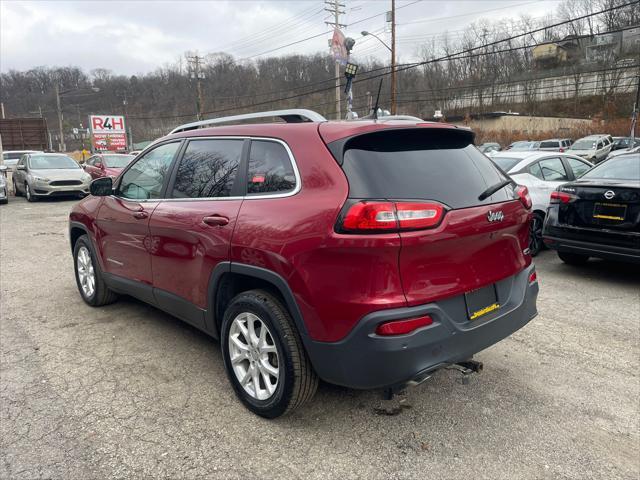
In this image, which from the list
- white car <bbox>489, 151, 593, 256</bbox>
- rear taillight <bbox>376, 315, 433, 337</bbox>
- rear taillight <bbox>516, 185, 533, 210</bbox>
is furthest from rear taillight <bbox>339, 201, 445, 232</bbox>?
white car <bbox>489, 151, 593, 256</bbox>

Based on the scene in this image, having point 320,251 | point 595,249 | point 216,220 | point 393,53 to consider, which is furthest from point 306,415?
point 393,53

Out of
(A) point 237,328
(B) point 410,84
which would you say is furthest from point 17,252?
(B) point 410,84

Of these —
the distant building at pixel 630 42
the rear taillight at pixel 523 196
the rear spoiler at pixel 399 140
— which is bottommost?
the rear taillight at pixel 523 196

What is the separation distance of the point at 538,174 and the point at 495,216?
545cm

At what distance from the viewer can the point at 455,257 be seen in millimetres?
2482

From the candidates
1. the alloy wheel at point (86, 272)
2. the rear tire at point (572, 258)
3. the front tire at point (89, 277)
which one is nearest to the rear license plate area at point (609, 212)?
the rear tire at point (572, 258)

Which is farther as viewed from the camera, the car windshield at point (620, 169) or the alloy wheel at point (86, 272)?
the car windshield at point (620, 169)

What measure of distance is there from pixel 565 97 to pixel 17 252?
69372 mm

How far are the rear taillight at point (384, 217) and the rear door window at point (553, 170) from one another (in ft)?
19.9

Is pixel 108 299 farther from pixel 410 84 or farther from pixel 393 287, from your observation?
pixel 410 84

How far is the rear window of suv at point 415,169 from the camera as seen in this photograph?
7.95 feet

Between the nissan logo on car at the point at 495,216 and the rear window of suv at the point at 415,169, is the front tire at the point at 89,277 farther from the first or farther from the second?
the nissan logo on car at the point at 495,216

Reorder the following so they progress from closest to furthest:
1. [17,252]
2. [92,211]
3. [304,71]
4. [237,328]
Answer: [237,328], [92,211], [17,252], [304,71]

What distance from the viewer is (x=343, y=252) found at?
230 centimetres
